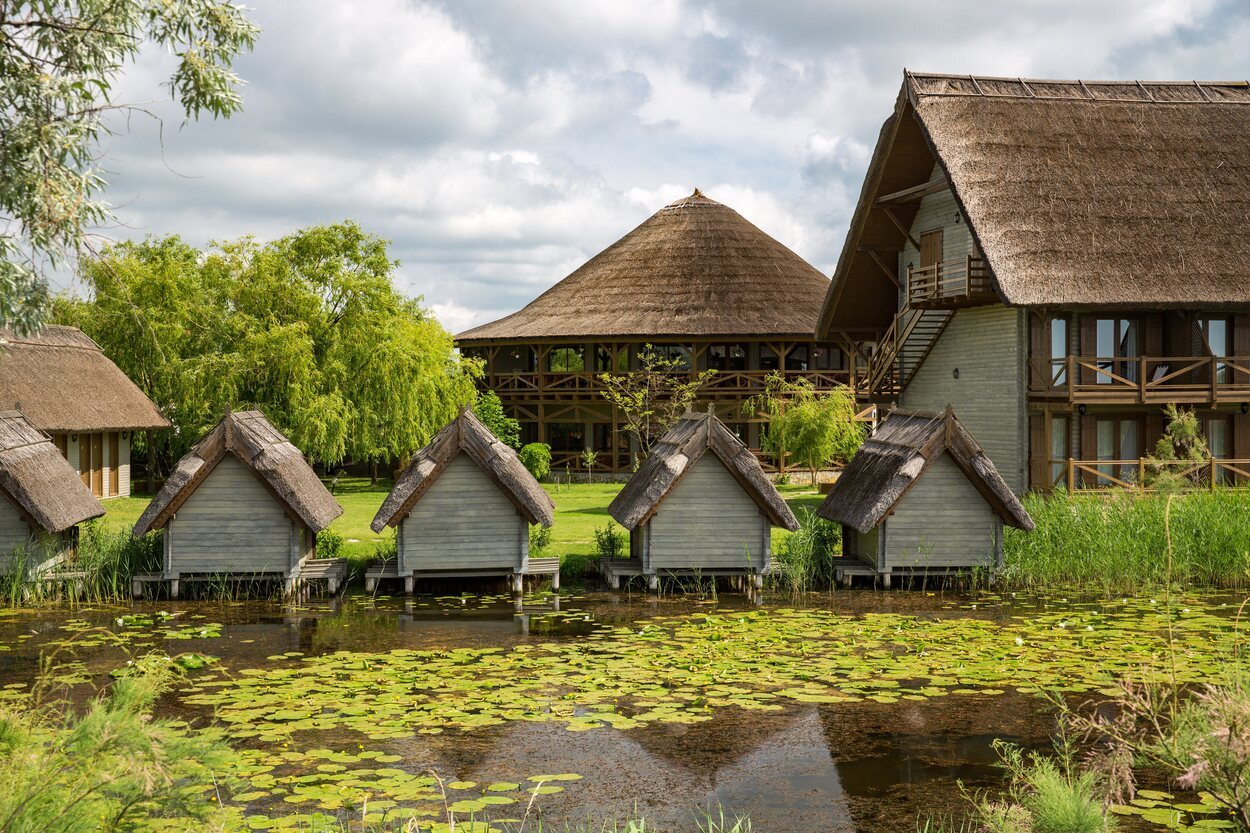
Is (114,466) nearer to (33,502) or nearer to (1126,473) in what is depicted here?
(33,502)

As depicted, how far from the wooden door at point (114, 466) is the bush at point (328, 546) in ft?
46.0

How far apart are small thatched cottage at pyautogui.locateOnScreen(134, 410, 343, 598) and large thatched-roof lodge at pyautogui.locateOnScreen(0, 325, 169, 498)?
35.3ft

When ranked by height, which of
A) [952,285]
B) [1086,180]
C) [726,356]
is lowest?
[726,356]

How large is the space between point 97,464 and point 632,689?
22528 mm

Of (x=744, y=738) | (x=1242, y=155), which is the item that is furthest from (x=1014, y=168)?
(x=744, y=738)

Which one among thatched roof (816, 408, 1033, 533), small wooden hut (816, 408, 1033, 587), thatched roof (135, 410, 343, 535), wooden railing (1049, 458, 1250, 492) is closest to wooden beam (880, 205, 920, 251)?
wooden railing (1049, 458, 1250, 492)

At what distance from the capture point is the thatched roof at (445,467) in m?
16.5

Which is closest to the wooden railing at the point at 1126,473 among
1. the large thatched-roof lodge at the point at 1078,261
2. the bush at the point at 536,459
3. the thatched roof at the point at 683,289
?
the large thatched-roof lodge at the point at 1078,261

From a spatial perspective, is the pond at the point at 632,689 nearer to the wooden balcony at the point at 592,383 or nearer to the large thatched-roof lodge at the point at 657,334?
the wooden balcony at the point at 592,383

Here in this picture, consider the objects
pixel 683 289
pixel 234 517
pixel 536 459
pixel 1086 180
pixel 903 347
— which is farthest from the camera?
pixel 683 289

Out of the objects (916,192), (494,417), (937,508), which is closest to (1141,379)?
(916,192)

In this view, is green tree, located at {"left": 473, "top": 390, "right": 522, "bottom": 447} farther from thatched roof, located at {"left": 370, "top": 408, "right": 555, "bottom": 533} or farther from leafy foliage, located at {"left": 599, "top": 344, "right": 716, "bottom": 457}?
thatched roof, located at {"left": 370, "top": 408, "right": 555, "bottom": 533}

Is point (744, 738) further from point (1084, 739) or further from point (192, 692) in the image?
point (192, 692)

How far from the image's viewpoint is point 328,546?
1889 centimetres
